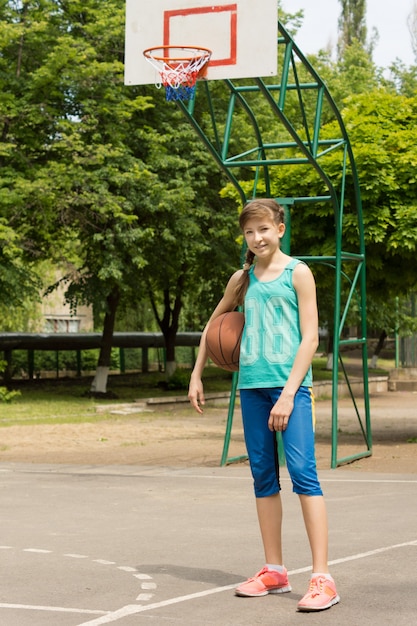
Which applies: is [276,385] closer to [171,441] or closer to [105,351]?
[171,441]

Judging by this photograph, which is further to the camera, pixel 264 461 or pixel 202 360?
pixel 202 360

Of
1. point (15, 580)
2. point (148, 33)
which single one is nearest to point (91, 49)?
point (148, 33)

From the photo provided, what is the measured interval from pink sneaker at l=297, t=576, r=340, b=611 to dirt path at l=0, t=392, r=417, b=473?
848 cm

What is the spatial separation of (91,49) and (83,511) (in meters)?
20.4

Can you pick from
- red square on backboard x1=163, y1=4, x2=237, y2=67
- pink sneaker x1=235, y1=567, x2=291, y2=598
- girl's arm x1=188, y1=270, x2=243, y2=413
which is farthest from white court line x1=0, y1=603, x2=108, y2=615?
red square on backboard x1=163, y1=4, x2=237, y2=67

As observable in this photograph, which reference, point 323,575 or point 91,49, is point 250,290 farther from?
point 91,49

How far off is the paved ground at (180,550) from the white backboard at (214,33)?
459cm

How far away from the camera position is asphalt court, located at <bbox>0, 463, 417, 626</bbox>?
5645 mm

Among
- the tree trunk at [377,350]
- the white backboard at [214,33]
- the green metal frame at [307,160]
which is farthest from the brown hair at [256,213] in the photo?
the tree trunk at [377,350]

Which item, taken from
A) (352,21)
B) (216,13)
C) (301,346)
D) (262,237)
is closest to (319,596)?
(301,346)

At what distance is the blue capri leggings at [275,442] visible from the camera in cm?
577

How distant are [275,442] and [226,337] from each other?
2.09 ft

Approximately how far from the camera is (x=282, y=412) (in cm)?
568

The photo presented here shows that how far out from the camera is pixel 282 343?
19.3 feet
